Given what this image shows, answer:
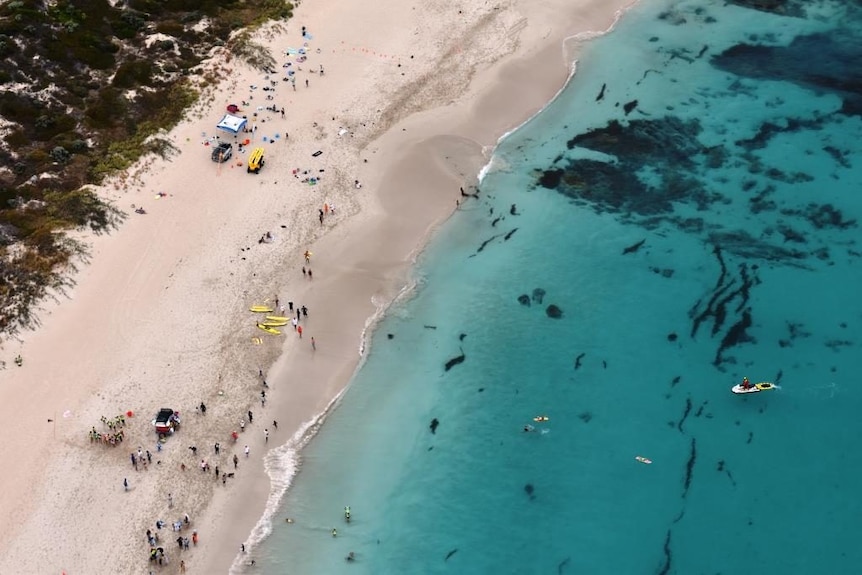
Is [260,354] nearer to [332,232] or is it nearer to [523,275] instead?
[332,232]

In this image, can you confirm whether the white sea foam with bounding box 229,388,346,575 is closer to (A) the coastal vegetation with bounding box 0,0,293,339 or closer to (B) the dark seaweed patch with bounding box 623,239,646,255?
(A) the coastal vegetation with bounding box 0,0,293,339

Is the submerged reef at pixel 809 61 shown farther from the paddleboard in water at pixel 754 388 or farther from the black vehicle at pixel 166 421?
the black vehicle at pixel 166 421

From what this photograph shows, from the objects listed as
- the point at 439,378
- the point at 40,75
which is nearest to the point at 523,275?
the point at 439,378

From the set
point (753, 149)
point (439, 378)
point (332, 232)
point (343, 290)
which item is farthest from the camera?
point (753, 149)

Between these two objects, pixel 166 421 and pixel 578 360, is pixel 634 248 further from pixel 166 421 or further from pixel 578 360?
pixel 166 421

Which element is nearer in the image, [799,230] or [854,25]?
[799,230]

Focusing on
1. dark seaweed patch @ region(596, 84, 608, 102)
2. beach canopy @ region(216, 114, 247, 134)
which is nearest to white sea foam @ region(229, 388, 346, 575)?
beach canopy @ region(216, 114, 247, 134)

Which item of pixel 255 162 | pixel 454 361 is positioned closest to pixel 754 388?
pixel 454 361
